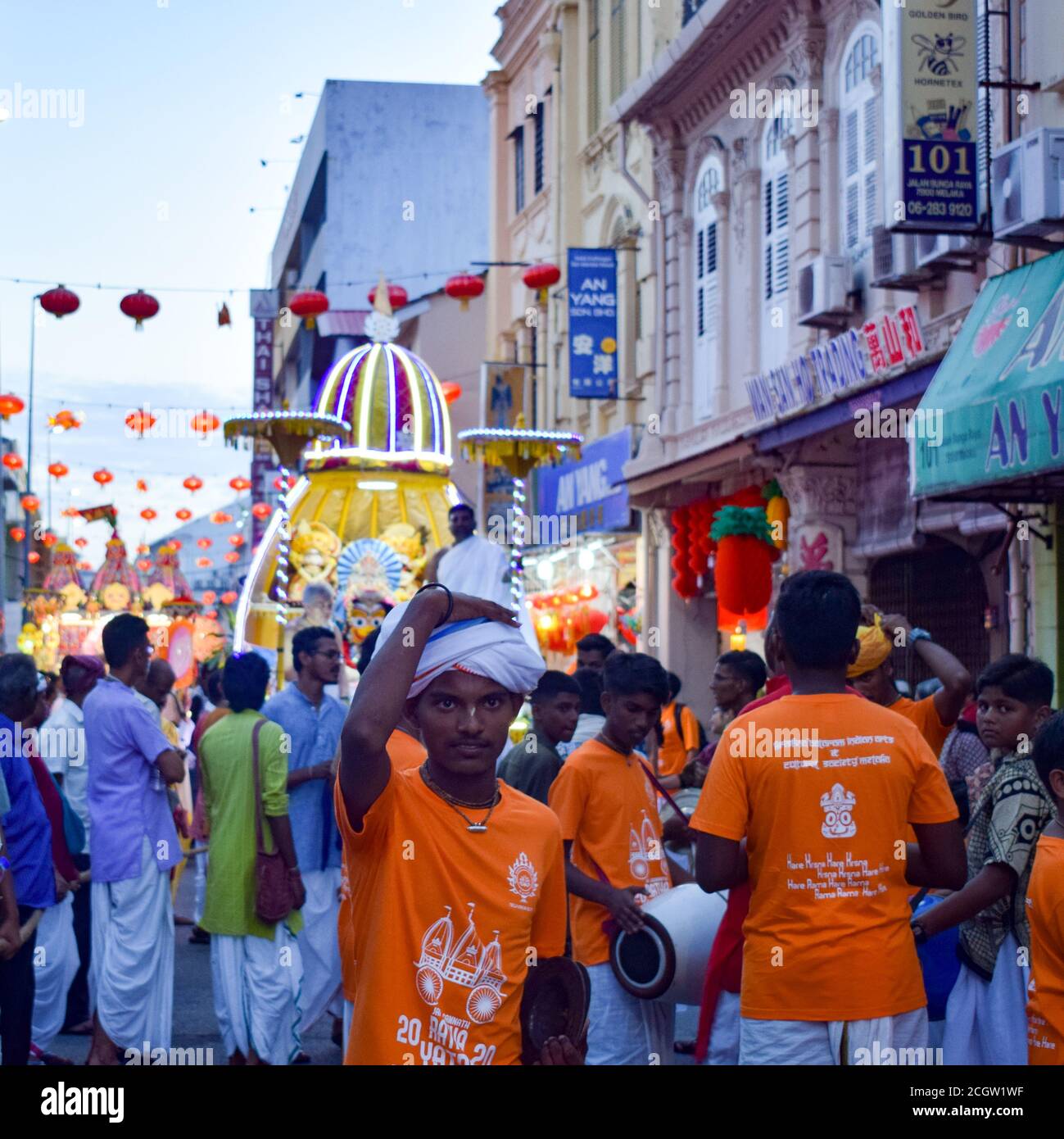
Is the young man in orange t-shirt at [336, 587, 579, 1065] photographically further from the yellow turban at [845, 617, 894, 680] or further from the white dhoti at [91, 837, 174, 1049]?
the white dhoti at [91, 837, 174, 1049]

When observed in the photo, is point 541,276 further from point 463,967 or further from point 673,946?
point 463,967

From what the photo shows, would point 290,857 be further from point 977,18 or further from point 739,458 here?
point 739,458

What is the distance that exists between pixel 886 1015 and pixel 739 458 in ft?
40.3

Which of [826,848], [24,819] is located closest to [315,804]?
[24,819]

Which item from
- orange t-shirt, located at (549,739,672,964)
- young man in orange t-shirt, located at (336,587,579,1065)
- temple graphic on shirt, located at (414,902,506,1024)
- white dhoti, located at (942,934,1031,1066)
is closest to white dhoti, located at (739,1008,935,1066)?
white dhoti, located at (942,934,1031,1066)

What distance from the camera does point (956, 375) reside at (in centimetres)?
1149

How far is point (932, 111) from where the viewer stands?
1159 centimetres

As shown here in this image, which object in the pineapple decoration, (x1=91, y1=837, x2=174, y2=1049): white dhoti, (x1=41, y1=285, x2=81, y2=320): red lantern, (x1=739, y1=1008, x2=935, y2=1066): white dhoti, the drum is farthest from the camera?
(x1=41, y1=285, x2=81, y2=320): red lantern

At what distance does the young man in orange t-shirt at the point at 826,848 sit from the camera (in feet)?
14.1

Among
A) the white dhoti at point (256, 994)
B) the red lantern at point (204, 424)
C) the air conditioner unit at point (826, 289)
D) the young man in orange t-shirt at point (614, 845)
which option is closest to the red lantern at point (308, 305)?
the red lantern at point (204, 424)

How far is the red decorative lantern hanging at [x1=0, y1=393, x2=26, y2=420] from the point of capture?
28062mm

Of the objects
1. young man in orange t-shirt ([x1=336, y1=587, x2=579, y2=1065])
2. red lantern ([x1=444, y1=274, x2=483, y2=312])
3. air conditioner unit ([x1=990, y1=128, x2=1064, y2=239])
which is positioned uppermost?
red lantern ([x1=444, y1=274, x2=483, y2=312])

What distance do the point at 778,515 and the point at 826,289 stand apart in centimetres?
269

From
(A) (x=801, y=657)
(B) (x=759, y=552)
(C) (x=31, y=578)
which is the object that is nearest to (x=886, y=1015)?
(A) (x=801, y=657)
